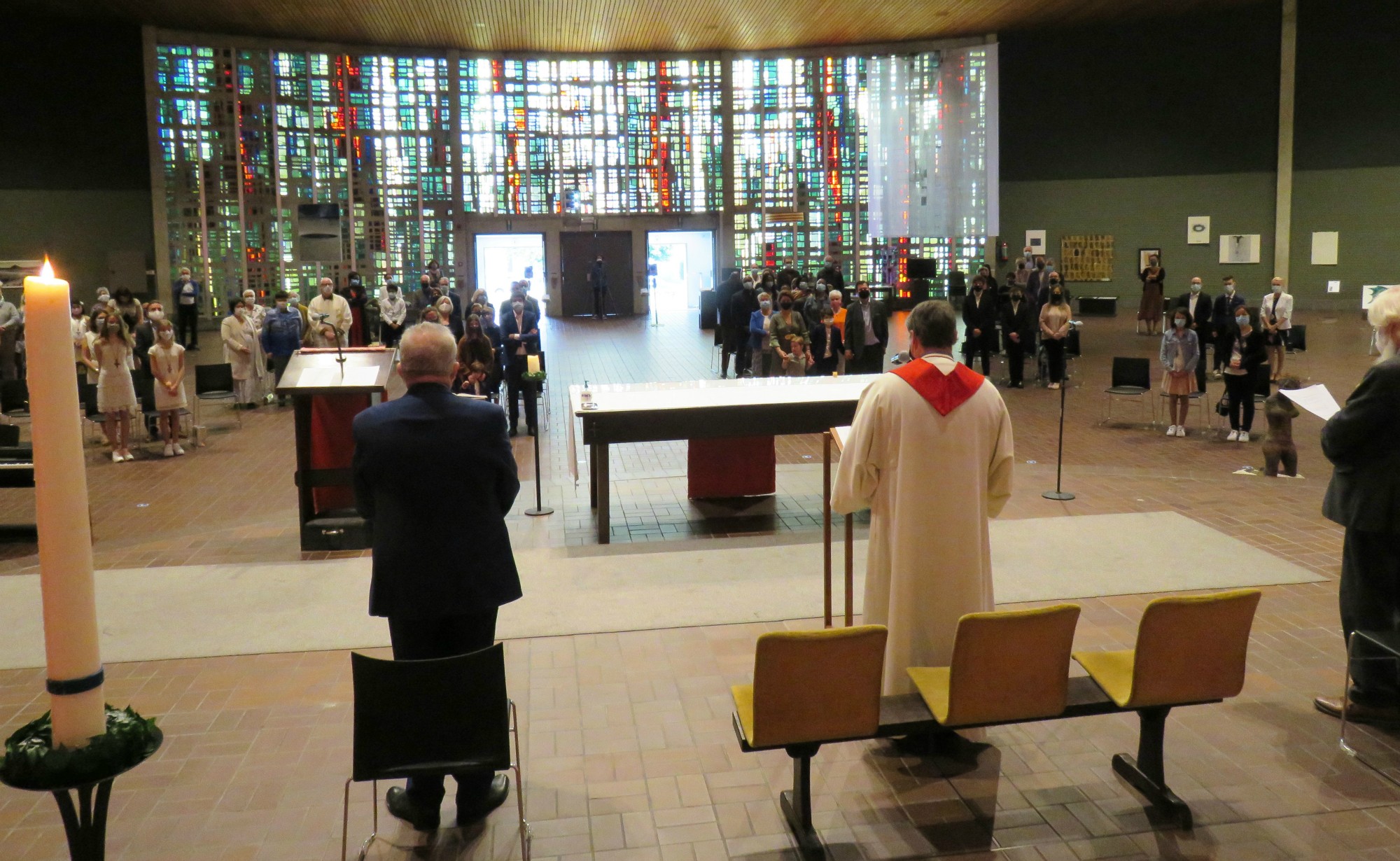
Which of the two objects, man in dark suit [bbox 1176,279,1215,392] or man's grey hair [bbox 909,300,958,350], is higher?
man's grey hair [bbox 909,300,958,350]

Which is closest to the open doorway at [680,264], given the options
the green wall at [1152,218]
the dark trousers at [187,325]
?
the green wall at [1152,218]

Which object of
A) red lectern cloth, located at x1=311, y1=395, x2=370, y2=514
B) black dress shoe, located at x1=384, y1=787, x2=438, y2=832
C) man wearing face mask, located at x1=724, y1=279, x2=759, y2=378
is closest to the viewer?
black dress shoe, located at x1=384, y1=787, x2=438, y2=832

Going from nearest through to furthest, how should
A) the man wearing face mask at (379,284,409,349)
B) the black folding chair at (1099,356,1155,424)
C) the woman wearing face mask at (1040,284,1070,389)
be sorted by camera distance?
the black folding chair at (1099,356,1155,424), the woman wearing face mask at (1040,284,1070,389), the man wearing face mask at (379,284,409,349)

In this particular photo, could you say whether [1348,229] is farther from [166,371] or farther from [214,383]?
[166,371]

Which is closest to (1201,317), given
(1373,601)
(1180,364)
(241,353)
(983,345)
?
(983,345)

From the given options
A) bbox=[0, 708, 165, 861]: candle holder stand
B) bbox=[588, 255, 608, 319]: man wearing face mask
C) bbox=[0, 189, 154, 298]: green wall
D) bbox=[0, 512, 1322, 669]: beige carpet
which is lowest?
bbox=[0, 512, 1322, 669]: beige carpet

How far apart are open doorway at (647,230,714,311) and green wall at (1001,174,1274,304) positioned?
7.26 meters

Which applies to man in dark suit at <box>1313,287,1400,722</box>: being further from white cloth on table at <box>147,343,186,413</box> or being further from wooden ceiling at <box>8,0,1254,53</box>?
wooden ceiling at <box>8,0,1254,53</box>

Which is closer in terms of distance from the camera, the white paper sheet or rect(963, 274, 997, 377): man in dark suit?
the white paper sheet

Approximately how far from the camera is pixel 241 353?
15.3 metres

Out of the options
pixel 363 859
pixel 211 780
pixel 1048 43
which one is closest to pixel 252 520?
pixel 211 780

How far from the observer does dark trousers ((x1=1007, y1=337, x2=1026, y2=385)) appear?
16625 mm

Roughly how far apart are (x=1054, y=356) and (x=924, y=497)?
11971 mm

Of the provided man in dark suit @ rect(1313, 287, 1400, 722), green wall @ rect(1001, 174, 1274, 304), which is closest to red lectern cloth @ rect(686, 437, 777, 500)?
man in dark suit @ rect(1313, 287, 1400, 722)
